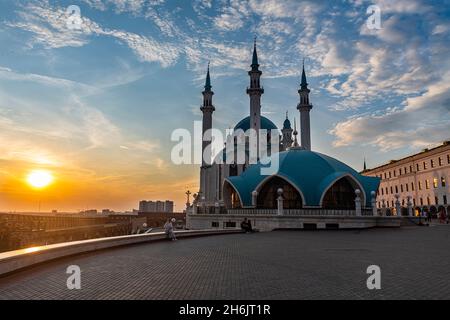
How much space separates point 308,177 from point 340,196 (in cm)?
431

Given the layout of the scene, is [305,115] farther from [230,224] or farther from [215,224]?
[230,224]

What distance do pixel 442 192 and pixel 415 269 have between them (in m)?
53.9

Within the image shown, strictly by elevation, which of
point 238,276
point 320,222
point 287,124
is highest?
point 287,124

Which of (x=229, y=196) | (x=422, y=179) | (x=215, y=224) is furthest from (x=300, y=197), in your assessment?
(x=422, y=179)

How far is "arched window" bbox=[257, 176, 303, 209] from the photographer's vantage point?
122 feet

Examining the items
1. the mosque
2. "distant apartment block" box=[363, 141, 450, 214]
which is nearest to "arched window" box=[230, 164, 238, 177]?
the mosque

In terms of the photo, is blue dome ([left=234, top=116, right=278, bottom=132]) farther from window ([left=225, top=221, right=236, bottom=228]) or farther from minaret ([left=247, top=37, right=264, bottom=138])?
window ([left=225, top=221, right=236, bottom=228])

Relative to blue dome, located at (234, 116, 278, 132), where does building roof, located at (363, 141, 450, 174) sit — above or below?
below

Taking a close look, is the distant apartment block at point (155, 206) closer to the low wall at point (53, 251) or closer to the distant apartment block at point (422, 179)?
the distant apartment block at point (422, 179)

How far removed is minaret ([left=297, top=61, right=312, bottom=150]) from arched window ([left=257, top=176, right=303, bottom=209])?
20042 millimetres

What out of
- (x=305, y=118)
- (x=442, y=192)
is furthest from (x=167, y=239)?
(x=442, y=192)

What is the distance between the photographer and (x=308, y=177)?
3656cm

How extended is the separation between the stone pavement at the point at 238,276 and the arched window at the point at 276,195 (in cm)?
2437

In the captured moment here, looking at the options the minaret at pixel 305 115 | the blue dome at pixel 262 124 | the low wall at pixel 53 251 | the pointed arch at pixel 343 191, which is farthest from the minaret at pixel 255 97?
the low wall at pixel 53 251
